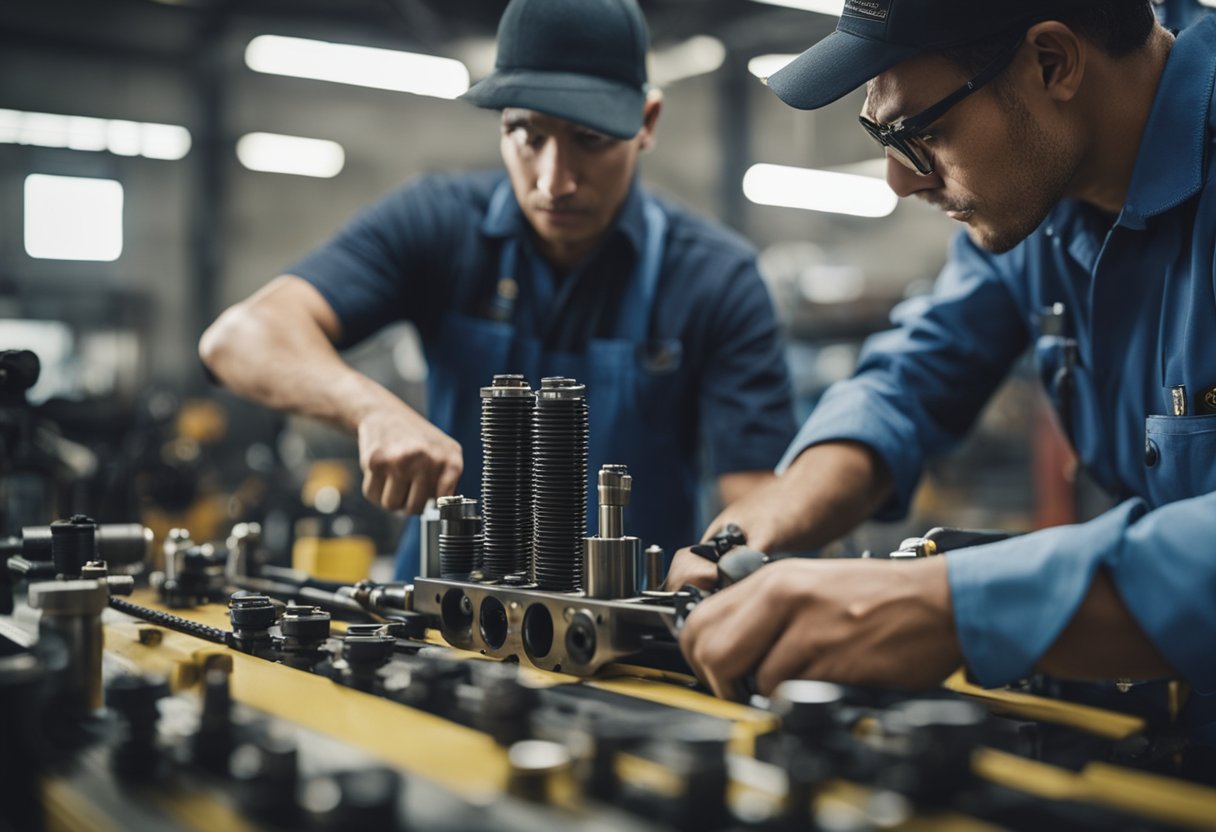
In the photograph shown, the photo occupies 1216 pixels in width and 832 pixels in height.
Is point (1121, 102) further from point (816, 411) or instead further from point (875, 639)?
point (875, 639)

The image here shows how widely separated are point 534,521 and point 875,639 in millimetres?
438

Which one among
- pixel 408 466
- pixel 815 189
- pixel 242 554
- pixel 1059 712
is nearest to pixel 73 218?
pixel 815 189

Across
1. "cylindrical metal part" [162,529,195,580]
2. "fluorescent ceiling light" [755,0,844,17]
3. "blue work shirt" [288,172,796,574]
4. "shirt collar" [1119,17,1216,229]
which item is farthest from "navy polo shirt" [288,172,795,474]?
"fluorescent ceiling light" [755,0,844,17]

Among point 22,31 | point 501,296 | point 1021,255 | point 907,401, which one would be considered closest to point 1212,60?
point 1021,255

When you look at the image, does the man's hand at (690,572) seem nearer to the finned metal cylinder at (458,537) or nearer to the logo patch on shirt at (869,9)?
the finned metal cylinder at (458,537)

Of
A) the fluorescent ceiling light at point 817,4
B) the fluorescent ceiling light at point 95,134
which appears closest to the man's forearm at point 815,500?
the fluorescent ceiling light at point 817,4

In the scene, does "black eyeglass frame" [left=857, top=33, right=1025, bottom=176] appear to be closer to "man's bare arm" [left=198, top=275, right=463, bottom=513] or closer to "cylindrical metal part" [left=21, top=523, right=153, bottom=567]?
"man's bare arm" [left=198, top=275, right=463, bottom=513]

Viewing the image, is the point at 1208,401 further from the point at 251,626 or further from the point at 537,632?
the point at 251,626

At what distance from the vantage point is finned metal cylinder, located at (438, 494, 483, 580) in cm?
120

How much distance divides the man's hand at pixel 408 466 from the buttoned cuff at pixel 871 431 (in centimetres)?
49

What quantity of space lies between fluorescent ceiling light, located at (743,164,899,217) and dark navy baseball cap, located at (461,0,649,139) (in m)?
6.97

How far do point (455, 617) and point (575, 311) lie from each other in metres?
0.84

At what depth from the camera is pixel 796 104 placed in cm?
130

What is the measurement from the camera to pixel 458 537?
1.20m
